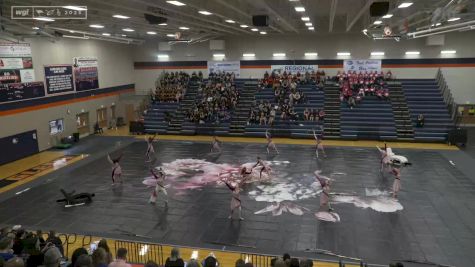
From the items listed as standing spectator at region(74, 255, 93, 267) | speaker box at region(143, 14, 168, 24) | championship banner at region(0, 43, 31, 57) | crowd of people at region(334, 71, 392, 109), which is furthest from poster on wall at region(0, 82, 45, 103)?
crowd of people at region(334, 71, 392, 109)

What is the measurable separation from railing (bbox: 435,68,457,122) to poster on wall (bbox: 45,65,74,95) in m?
31.0

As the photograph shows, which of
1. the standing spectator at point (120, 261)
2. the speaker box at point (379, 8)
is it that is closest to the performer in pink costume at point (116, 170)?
the standing spectator at point (120, 261)

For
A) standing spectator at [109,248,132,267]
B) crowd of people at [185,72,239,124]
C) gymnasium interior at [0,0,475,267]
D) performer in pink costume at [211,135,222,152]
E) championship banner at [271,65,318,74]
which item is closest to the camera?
standing spectator at [109,248,132,267]

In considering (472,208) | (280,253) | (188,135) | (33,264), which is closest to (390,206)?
(472,208)

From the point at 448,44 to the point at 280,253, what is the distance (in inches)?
1171

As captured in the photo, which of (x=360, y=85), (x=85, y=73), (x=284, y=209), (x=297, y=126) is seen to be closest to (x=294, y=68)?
(x=360, y=85)

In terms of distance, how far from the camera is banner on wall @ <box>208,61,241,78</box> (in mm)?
37906

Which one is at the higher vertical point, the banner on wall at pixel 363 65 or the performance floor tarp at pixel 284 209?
the banner on wall at pixel 363 65

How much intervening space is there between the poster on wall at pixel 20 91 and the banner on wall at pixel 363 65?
26.4 meters

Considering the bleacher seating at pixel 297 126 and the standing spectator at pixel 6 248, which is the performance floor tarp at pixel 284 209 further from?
the bleacher seating at pixel 297 126

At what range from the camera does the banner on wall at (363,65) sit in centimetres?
3481

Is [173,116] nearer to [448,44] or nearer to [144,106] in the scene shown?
[144,106]

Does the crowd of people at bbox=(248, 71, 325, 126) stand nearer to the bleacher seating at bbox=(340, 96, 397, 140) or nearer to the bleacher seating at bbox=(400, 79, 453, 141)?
the bleacher seating at bbox=(340, 96, 397, 140)

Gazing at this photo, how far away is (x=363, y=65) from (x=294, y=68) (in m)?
6.43
